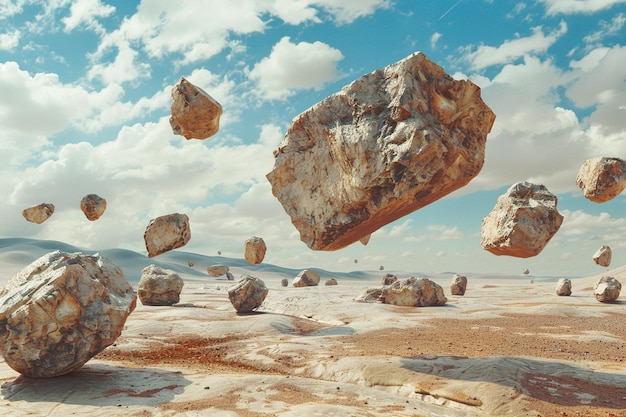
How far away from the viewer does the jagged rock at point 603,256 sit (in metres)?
35.1

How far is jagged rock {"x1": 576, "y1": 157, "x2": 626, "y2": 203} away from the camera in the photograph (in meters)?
13.7

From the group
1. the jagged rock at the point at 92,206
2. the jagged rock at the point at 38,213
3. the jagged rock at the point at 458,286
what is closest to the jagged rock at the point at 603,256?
the jagged rock at the point at 458,286

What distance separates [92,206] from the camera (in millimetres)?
25547

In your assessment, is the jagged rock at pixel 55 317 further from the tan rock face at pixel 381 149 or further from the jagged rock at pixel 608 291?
the jagged rock at pixel 608 291

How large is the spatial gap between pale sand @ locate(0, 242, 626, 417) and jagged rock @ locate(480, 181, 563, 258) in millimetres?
2561

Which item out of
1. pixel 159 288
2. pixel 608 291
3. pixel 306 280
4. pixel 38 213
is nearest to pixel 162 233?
pixel 159 288

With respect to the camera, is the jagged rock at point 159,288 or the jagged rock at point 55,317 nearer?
the jagged rock at point 55,317

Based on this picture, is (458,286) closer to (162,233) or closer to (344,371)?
(162,233)

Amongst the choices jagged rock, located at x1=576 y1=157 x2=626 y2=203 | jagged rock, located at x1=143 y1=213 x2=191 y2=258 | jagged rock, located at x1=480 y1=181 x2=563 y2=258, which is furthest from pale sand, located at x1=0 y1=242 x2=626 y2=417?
jagged rock, located at x1=143 y1=213 x2=191 y2=258

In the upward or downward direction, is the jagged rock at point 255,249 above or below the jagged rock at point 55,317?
above

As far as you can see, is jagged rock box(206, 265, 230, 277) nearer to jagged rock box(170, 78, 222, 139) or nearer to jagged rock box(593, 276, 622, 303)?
jagged rock box(593, 276, 622, 303)

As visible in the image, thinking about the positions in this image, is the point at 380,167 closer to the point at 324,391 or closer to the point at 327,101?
the point at 327,101

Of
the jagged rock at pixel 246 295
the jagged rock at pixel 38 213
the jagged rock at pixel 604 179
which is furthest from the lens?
the jagged rock at pixel 38 213

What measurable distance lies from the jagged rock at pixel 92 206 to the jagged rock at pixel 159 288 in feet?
16.4
